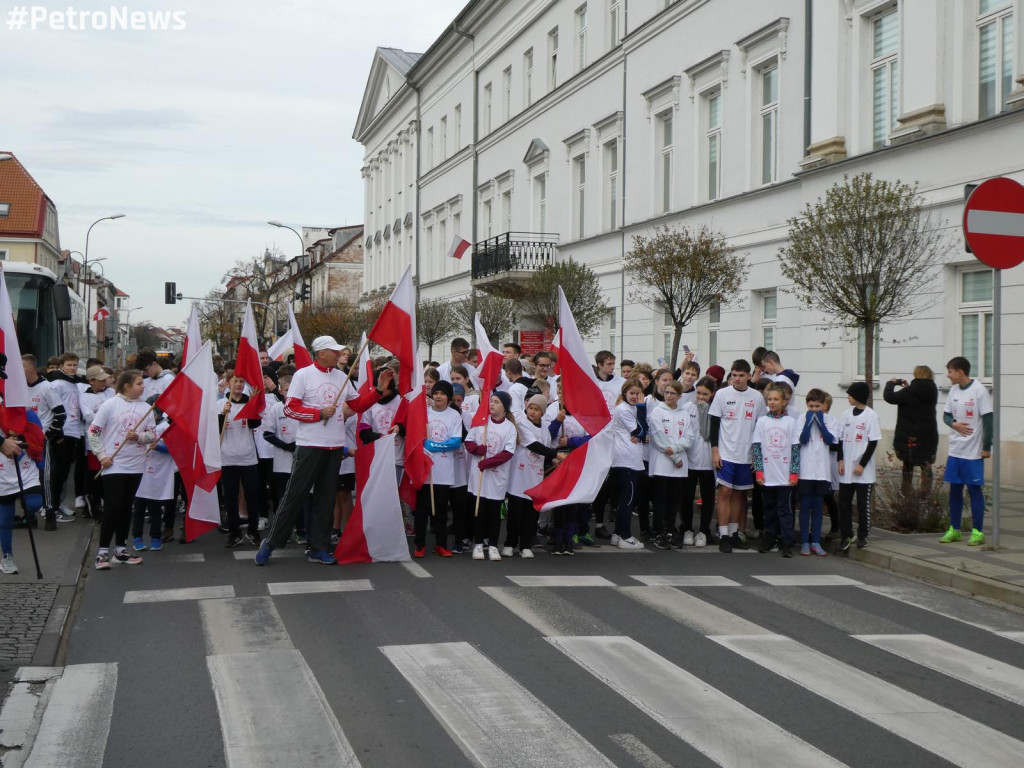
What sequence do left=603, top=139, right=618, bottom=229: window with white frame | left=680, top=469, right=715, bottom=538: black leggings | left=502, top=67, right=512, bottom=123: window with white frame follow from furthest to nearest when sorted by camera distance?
left=502, top=67, right=512, bottom=123: window with white frame → left=603, top=139, right=618, bottom=229: window with white frame → left=680, top=469, right=715, bottom=538: black leggings

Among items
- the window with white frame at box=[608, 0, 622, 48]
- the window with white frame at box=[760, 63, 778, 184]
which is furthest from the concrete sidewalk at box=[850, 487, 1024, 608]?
the window with white frame at box=[608, 0, 622, 48]

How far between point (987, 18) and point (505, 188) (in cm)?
2411

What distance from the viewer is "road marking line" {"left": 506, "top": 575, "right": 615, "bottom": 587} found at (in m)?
9.37

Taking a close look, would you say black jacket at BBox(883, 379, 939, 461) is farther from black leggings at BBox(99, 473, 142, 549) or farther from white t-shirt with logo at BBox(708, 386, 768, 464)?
black leggings at BBox(99, 473, 142, 549)

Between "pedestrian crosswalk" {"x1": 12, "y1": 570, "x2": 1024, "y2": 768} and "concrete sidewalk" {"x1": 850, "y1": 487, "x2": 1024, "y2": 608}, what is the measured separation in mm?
345

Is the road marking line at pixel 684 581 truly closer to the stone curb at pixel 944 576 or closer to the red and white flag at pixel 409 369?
the stone curb at pixel 944 576

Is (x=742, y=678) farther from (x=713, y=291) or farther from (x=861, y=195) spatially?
(x=713, y=291)

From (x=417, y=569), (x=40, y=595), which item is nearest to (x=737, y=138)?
(x=417, y=569)

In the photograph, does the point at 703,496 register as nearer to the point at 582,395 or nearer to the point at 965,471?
the point at 582,395

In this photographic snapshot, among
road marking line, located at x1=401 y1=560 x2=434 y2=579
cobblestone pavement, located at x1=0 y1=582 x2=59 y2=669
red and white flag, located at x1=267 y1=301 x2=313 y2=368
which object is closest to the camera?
cobblestone pavement, located at x1=0 y1=582 x2=59 y2=669

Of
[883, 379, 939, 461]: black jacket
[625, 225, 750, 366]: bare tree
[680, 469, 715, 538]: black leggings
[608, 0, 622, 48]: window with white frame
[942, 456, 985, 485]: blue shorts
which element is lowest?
[680, 469, 715, 538]: black leggings

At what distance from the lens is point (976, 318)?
16.9m

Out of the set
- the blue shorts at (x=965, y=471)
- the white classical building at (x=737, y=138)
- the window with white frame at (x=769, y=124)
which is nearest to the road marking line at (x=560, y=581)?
the blue shorts at (x=965, y=471)

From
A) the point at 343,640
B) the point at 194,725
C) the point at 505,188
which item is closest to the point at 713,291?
the point at 343,640
